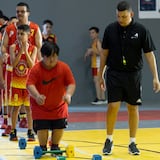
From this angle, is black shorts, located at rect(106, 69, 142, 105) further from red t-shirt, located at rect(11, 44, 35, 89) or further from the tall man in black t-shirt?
red t-shirt, located at rect(11, 44, 35, 89)

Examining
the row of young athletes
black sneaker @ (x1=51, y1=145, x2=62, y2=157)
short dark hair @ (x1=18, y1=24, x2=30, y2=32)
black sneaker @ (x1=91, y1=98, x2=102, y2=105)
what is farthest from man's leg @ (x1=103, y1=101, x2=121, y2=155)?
black sneaker @ (x1=91, y1=98, x2=102, y2=105)

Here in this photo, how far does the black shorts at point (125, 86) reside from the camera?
7.44 metres

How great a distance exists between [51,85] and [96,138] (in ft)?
6.99

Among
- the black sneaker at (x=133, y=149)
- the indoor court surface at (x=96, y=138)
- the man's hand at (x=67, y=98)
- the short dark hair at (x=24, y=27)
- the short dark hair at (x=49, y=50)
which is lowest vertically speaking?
the indoor court surface at (x=96, y=138)

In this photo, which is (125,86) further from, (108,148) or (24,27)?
(24,27)

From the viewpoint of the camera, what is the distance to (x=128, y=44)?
7.36m

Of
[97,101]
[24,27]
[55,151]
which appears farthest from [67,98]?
[97,101]

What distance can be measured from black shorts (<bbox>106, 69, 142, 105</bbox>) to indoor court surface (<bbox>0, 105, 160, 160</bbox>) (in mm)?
725

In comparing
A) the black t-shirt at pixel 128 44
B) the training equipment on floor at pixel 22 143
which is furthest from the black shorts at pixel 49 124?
the black t-shirt at pixel 128 44

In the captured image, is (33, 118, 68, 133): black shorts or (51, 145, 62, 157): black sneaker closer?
(51, 145, 62, 157): black sneaker

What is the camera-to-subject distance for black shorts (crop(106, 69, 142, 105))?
744 cm

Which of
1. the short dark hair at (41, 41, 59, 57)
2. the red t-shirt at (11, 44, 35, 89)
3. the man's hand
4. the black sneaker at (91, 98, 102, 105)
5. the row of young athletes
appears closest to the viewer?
the man's hand

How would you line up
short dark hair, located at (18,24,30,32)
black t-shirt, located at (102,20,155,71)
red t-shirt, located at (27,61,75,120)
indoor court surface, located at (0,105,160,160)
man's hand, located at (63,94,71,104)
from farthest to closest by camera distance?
short dark hair, located at (18,24,30,32) → black t-shirt, located at (102,20,155,71) → indoor court surface, located at (0,105,160,160) → red t-shirt, located at (27,61,75,120) → man's hand, located at (63,94,71,104)

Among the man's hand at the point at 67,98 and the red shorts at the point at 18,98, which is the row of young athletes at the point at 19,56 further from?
the man's hand at the point at 67,98
